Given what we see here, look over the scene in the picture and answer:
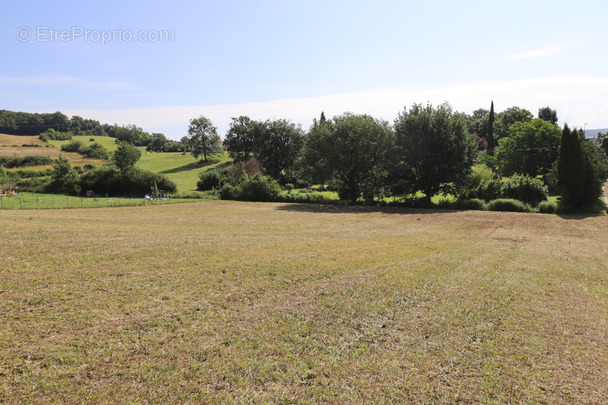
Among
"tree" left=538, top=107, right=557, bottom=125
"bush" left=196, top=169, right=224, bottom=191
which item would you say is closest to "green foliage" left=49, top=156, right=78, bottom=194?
"bush" left=196, top=169, right=224, bottom=191

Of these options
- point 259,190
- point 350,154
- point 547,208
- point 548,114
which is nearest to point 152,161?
point 259,190

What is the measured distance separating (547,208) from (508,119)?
83622mm

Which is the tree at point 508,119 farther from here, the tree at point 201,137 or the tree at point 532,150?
the tree at point 201,137

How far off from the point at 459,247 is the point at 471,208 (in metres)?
22.5

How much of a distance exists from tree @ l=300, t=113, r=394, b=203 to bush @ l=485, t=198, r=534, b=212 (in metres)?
11.9

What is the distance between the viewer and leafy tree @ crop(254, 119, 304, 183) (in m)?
71.8

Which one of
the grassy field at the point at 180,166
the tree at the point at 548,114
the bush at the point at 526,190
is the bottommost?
the bush at the point at 526,190

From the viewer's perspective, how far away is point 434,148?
A: 38500mm

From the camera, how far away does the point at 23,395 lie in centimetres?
455

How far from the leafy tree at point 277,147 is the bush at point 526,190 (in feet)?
140

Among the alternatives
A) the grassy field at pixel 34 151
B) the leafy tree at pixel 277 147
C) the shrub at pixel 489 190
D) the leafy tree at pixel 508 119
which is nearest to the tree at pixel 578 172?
the shrub at pixel 489 190

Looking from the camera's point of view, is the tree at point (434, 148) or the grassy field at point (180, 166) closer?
the tree at point (434, 148)

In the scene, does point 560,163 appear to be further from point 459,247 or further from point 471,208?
point 459,247

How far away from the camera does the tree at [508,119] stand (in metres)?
101
